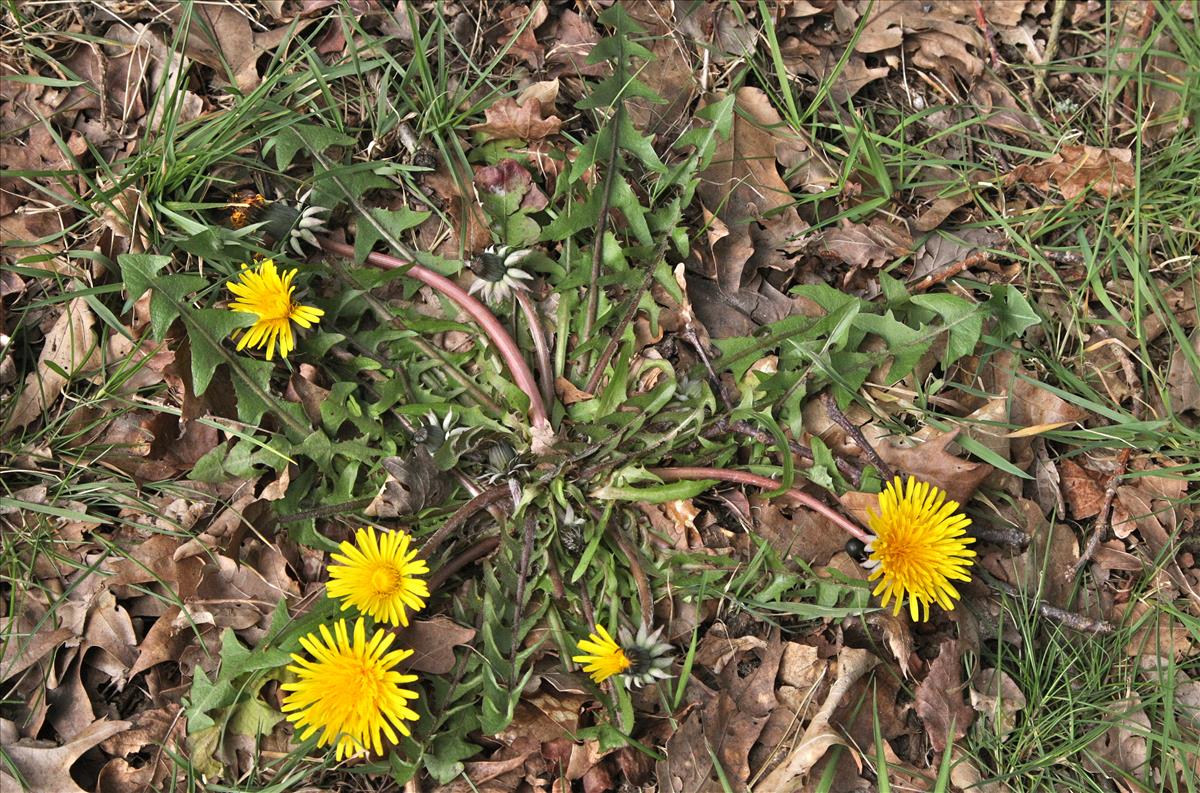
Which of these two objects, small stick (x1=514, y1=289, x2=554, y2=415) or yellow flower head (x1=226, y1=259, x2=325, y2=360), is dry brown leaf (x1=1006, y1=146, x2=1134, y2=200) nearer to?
small stick (x1=514, y1=289, x2=554, y2=415)

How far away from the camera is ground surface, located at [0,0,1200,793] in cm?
258

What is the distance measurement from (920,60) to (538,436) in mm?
1985

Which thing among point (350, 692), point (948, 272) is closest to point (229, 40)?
point (350, 692)

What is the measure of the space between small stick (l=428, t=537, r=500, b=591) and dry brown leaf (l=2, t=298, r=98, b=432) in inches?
50.4

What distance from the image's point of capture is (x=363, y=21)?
121 inches

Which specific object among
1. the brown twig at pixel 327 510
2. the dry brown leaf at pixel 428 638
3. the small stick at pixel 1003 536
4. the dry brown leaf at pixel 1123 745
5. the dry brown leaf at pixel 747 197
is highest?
the dry brown leaf at pixel 747 197

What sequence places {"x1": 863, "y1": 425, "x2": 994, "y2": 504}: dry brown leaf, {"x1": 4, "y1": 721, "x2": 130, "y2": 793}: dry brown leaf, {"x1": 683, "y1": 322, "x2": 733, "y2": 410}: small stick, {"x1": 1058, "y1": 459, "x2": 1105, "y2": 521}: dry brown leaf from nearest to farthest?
{"x1": 4, "y1": 721, "x2": 130, "y2": 793}: dry brown leaf
{"x1": 863, "y1": 425, "x2": 994, "y2": 504}: dry brown leaf
{"x1": 683, "y1": 322, "x2": 733, "y2": 410}: small stick
{"x1": 1058, "y1": 459, "x2": 1105, "y2": 521}: dry brown leaf

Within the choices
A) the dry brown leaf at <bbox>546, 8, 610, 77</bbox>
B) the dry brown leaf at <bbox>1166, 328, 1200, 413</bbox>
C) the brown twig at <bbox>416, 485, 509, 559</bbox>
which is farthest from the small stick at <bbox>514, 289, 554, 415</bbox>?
the dry brown leaf at <bbox>1166, 328, 1200, 413</bbox>

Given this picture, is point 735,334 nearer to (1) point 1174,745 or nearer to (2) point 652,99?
(2) point 652,99

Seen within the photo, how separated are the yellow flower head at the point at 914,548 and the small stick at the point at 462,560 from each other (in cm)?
108

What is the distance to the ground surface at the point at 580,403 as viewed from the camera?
258 centimetres

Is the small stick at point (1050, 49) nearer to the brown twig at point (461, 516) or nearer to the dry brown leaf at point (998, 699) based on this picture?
the dry brown leaf at point (998, 699)

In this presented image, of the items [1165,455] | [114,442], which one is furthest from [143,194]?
[1165,455]

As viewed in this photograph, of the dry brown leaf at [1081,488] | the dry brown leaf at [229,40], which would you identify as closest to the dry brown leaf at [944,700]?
the dry brown leaf at [1081,488]
